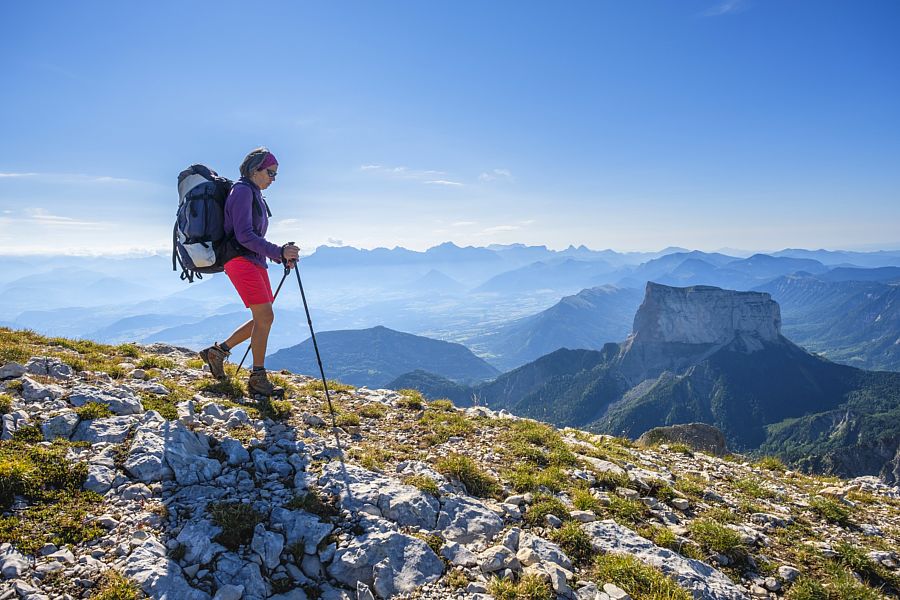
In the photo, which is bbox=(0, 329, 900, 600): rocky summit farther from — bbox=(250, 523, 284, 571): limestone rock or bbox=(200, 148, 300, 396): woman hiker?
bbox=(200, 148, 300, 396): woman hiker

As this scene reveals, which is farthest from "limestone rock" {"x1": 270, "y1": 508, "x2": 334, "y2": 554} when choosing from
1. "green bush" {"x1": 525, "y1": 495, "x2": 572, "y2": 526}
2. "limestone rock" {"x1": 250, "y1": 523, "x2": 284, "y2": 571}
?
"green bush" {"x1": 525, "y1": 495, "x2": 572, "y2": 526}

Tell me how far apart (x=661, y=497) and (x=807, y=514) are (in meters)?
2.98

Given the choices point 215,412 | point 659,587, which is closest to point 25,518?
point 215,412

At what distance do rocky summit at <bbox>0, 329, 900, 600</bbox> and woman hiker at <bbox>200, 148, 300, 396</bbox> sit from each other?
2102 mm

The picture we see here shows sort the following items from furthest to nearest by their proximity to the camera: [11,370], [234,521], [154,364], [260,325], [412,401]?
[412,401] < [154,364] < [260,325] < [11,370] < [234,521]

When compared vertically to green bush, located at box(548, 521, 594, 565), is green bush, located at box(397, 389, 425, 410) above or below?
above

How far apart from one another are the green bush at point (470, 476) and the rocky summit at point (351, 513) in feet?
0.12

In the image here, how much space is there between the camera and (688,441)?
1509 cm

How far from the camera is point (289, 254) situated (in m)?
8.11

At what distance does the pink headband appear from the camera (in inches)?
325

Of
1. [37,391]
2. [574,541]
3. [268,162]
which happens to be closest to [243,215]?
[268,162]

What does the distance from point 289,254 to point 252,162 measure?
209 centimetres

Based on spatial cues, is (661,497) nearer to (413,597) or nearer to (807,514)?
(807,514)

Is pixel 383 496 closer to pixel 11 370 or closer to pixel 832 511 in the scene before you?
pixel 11 370
